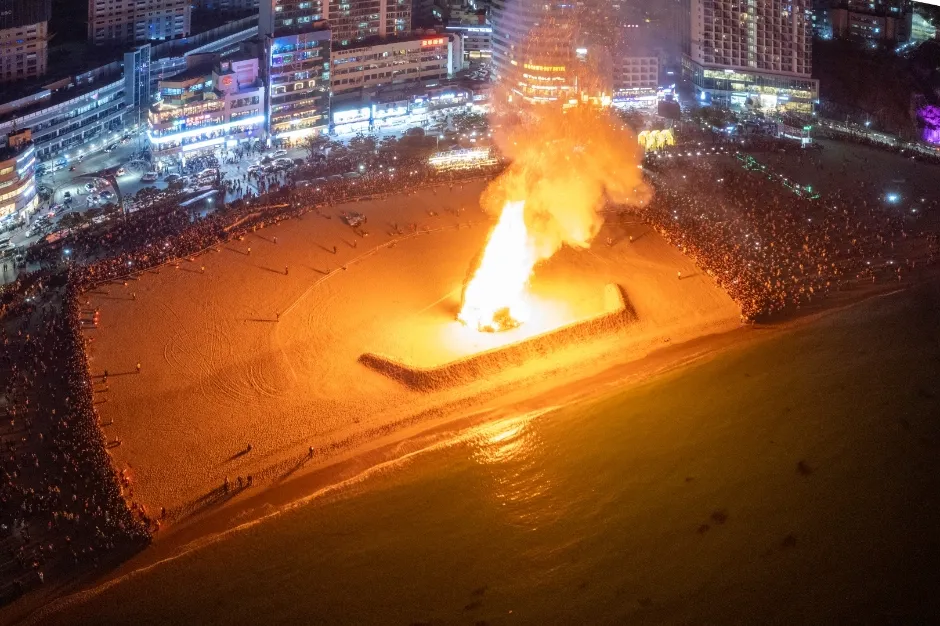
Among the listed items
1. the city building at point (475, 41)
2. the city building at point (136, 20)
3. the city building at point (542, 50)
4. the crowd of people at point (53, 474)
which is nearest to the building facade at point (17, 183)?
the crowd of people at point (53, 474)

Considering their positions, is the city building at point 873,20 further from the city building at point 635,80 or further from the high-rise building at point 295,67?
the high-rise building at point 295,67

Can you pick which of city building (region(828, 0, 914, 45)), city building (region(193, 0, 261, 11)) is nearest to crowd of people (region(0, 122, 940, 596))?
city building (region(828, 0, 914, 45))

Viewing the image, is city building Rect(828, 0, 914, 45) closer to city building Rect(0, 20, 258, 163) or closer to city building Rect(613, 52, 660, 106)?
city building Rect(613, 52, 660, 106)

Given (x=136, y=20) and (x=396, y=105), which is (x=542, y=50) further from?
(x=136, y=20)

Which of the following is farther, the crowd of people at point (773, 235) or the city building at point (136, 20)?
the city building at point (136, 20)

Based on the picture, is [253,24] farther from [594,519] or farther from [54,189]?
[594,519]

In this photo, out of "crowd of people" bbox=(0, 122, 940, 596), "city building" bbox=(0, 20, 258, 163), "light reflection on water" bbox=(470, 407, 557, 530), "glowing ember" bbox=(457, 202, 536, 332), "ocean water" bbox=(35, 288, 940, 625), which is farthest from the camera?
"city building" bbox=(0, 20, 258, 163)
